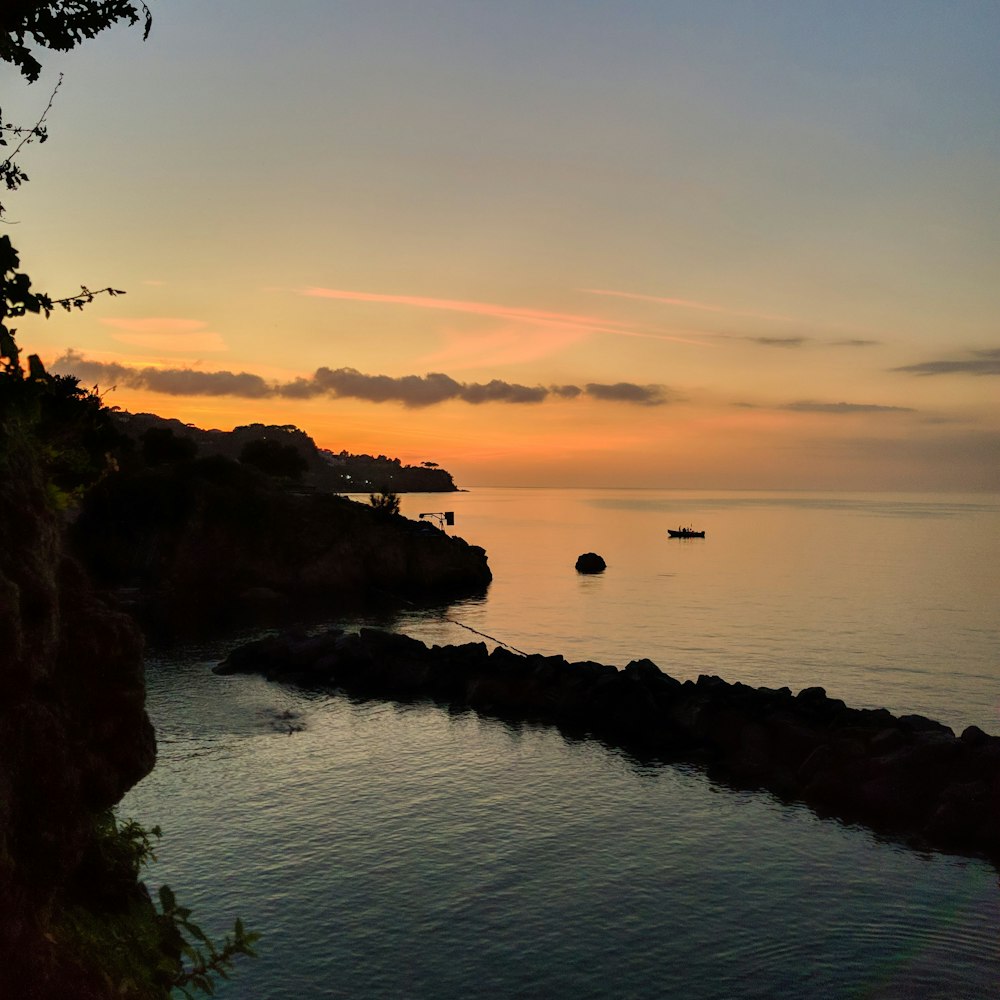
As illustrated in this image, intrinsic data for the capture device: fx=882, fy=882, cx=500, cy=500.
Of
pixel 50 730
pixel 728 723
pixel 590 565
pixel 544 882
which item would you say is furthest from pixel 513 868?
pixel 590 565

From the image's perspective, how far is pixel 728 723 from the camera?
44.8m

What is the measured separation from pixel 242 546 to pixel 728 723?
79.4 meters

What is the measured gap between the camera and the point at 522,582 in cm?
13638

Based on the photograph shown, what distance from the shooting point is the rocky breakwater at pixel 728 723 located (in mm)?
34844

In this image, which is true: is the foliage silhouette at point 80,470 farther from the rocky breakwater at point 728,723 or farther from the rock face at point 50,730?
the rocky breakwater at point 728,723

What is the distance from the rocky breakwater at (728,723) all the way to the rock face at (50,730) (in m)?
29.3

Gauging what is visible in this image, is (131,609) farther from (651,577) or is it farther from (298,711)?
(651,577)

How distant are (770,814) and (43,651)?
1207 inches

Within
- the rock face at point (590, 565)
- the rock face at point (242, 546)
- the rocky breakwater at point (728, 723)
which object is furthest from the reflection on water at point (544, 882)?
the rock face at point (590, 565)

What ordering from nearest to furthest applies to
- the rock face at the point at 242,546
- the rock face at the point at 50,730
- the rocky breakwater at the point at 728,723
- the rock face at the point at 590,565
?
the rock face at the point at 50,730 → the rocky breakwater at the point at 728,723 → the rock face at the point at 242,546 → the rock face at the point at 590,565

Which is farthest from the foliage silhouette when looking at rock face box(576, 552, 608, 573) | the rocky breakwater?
rock face box(576, 552, 608, 573)

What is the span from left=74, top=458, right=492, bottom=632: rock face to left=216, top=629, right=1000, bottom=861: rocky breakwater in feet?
129

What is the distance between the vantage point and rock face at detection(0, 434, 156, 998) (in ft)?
38.9

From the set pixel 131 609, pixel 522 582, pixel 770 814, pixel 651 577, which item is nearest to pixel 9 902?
pixel 770 814
